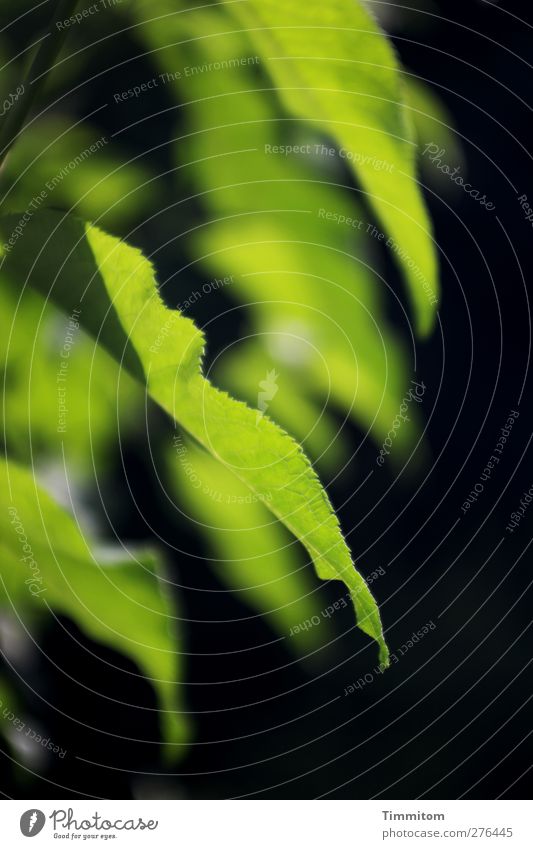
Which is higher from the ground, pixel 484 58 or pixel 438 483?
pixel 484 58

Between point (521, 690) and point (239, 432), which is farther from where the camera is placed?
point (521, 690)

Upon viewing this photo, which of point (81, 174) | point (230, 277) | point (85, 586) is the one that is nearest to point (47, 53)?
point (81, 174)

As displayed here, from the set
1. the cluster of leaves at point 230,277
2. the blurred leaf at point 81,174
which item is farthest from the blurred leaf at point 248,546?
the blurred leaf at point 81,174
